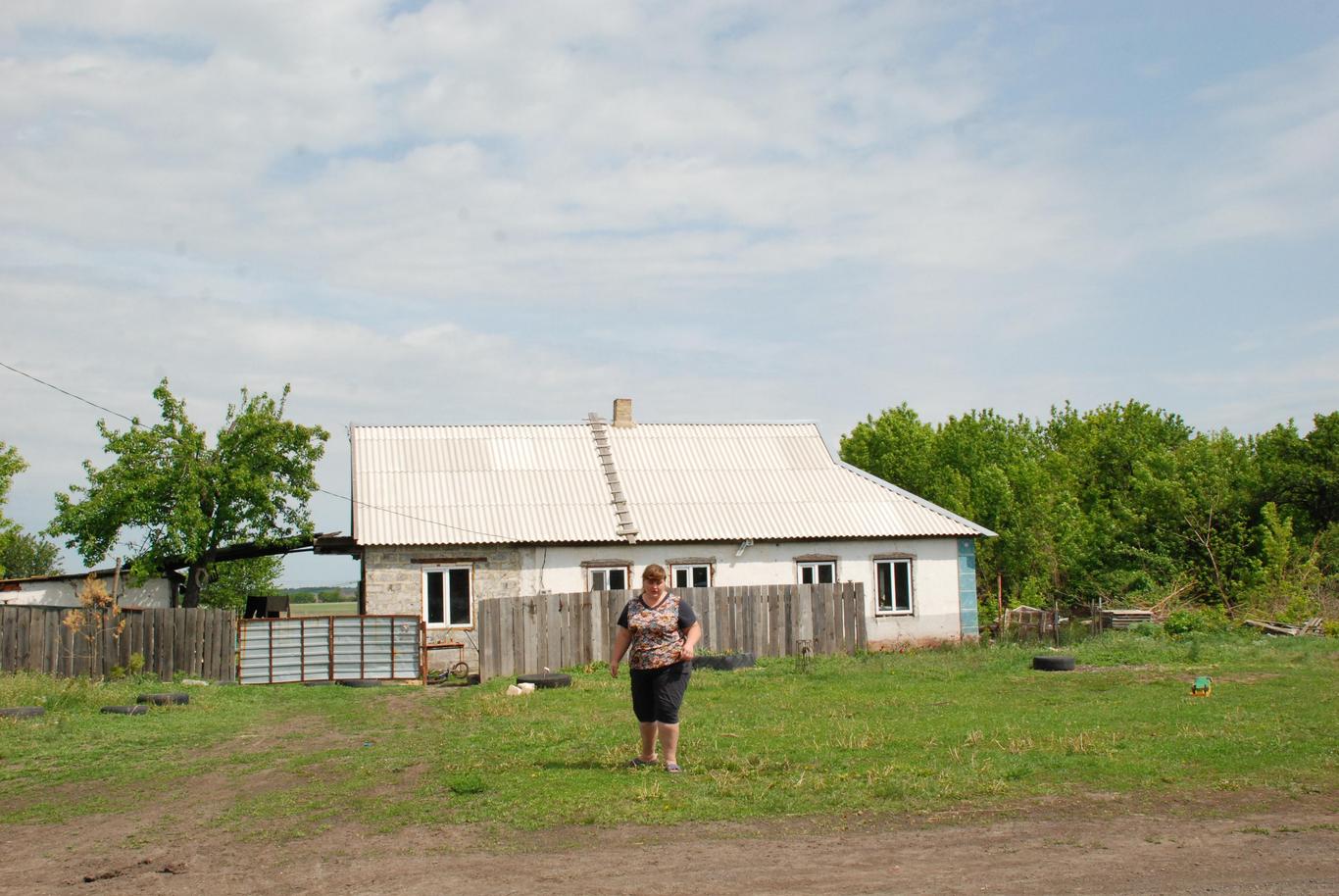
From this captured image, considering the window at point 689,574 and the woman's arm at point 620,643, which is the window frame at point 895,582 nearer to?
the window at point 689,574

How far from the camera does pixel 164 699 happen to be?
52.6ft

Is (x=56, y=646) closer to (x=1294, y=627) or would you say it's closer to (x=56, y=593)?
(x=56, y=593)

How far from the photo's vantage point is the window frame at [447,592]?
80.5 feet

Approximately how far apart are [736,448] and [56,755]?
20.8 metres

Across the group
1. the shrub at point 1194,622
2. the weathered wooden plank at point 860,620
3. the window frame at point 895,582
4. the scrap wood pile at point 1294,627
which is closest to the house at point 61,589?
the weathered wooden plank at point 860,620

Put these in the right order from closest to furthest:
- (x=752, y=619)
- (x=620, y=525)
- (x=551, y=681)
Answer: (x=551, y=681)
(x=752, y=619)
(x=620, y=525)

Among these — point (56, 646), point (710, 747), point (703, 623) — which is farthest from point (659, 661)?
point (56, 646)

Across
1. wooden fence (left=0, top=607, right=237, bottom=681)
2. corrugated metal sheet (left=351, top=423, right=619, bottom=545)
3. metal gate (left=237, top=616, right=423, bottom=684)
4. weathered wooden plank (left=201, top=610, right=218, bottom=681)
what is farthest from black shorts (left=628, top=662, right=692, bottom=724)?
corrugated metal sheet (left=351, top=423, right=619, bottom=545)

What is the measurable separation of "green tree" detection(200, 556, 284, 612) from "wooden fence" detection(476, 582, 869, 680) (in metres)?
18.6

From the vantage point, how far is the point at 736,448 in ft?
99.7

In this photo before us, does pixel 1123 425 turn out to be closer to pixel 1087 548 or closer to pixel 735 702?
pixel 1087 548

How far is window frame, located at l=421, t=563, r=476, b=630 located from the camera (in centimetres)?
2453

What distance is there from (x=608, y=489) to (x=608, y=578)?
2.60m

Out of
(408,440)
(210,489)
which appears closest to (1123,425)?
(408,440)
